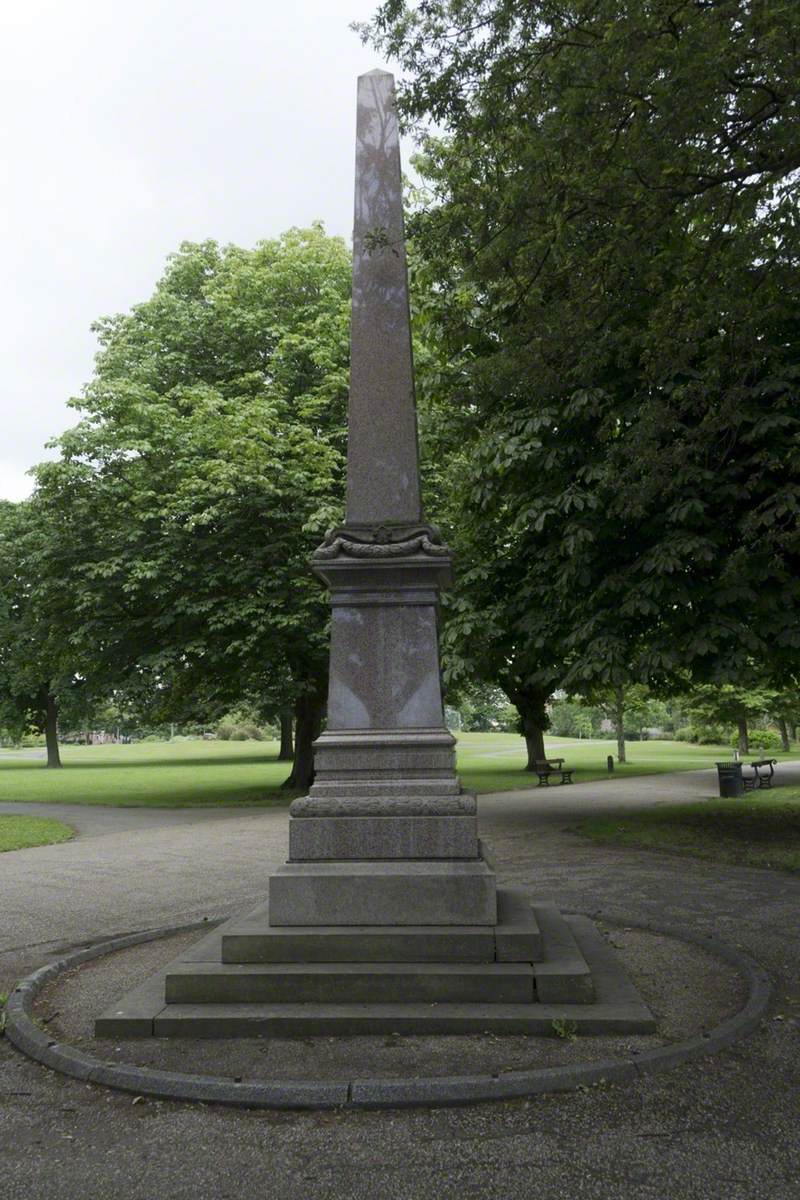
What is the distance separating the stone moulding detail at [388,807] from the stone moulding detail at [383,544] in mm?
1745

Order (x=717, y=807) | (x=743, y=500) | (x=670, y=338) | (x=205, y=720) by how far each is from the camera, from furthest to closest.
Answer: (x=205, y=720) → (x=717, y=807) → (x=743, y=500) → (x=670, y=338)

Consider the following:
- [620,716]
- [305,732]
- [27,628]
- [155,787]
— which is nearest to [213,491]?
[305,732]

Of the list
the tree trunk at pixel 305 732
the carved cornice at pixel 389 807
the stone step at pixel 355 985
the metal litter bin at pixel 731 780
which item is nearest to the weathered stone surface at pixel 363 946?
the stone step at pixel 355 985

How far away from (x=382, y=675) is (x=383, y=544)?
3.18 ft

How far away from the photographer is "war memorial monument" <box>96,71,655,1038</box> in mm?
5234

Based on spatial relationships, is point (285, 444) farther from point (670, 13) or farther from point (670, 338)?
point (670, 13)

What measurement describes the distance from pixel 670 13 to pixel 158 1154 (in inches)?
319

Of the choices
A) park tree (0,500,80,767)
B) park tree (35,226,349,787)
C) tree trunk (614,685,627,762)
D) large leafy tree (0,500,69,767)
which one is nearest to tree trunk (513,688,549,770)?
tree trunk (614,685,627,762)

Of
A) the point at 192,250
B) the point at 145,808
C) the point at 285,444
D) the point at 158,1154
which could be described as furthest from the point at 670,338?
the point at 192,250

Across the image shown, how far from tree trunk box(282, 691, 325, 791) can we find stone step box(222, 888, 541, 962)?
1801 cm

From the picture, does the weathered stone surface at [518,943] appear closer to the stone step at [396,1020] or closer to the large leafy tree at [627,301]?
the stone step at [396,1020]

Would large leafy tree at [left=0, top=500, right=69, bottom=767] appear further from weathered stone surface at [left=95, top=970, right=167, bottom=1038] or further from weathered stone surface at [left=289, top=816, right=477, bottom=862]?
weathered stone surface at [left=95, top=970, right=167, bottom=1038]

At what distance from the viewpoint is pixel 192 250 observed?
2569cm

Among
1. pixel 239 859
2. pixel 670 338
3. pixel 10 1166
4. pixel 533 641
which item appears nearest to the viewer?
pixel 10 1166
